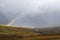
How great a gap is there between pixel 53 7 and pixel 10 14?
714 millimetres

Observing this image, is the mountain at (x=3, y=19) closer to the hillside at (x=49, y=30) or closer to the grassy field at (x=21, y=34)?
the grassy field at (x=21, y=34)

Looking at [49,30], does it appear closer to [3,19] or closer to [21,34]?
[21,34]

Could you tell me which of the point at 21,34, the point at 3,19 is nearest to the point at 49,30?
the point at 21,34

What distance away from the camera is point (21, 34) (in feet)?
8.48

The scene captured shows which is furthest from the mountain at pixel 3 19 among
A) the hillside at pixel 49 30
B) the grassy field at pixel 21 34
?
the hillside at pixel 49 30

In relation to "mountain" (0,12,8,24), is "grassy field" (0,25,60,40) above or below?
below

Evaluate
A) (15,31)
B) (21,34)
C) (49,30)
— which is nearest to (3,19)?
(15,31)

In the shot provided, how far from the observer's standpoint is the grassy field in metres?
2.54

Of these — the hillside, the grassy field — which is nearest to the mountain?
the grassy field

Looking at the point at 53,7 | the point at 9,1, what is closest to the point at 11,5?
the point at 9,1

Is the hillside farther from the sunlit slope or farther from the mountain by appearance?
the mountain

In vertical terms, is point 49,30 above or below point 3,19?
below

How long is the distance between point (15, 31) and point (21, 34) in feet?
0.36

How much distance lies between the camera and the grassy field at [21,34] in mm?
2541
